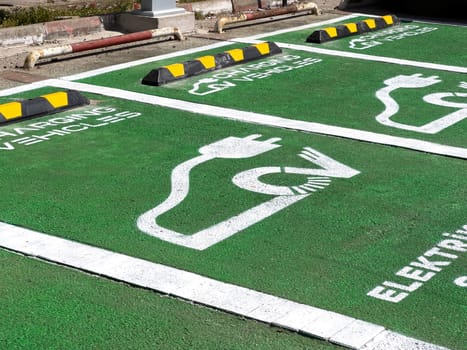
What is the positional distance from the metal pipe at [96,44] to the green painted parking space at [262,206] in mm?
2252

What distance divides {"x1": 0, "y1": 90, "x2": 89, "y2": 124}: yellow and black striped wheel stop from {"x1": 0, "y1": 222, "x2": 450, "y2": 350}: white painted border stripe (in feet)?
8.98

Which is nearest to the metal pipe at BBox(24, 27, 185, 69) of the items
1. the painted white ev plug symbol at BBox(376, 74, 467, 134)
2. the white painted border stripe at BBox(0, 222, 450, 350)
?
the painted white ev plug symbol at BBox(376, 74, 467, 134)

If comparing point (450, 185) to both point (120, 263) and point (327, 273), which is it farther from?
point (120, 263)

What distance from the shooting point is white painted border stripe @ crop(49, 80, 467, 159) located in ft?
26.2

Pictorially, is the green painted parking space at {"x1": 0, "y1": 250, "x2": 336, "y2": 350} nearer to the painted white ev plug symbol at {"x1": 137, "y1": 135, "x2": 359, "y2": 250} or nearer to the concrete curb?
the painted white ev plug symbol at {"x1": 137, "y1": 135, "x2": 359, "y2": 250}

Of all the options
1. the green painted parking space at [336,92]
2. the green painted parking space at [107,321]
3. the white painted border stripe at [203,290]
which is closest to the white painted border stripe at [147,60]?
the green painted parking space at [336,92]

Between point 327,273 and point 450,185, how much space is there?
205cm

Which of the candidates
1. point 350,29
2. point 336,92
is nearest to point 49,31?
point 350,29

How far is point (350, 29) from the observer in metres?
13.7

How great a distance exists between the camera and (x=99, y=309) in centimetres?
485

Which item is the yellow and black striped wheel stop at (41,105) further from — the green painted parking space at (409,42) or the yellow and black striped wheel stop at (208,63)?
the green painted parking space at (409,42)

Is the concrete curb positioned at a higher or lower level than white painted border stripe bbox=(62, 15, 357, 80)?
→ higher

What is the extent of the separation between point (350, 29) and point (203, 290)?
929cm

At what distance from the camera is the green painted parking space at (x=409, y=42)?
12242 millimetres
